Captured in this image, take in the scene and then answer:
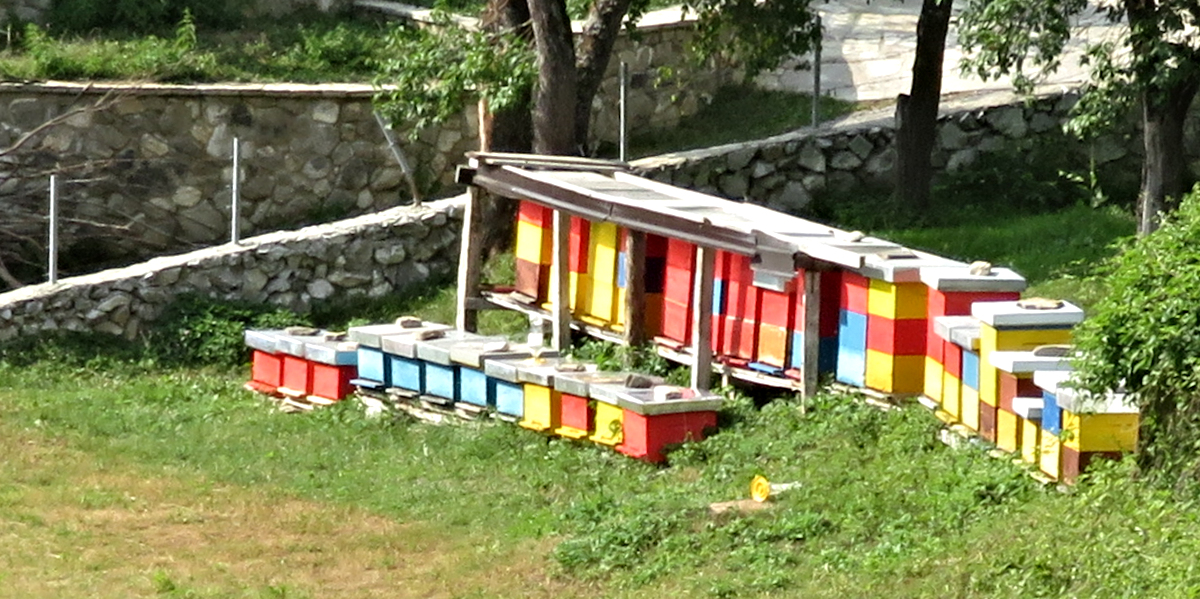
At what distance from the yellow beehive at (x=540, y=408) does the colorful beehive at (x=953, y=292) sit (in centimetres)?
253

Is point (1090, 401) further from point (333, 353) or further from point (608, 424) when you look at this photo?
point (333, 353)

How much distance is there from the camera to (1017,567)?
30.2 ft

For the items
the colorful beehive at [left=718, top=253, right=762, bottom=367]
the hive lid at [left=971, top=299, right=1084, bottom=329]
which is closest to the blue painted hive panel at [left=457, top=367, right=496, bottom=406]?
the colorful beehive at [left=718, top=253, right=762, bottom=367]

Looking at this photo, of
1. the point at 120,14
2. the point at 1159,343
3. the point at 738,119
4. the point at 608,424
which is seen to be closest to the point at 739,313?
the point at 608,424

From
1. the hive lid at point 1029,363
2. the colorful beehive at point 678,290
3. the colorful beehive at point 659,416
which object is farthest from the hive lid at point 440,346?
the hive lid at point 1029,363

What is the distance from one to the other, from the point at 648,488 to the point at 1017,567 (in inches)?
136

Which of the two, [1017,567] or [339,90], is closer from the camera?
[1017,567]

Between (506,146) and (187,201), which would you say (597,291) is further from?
(187,201)

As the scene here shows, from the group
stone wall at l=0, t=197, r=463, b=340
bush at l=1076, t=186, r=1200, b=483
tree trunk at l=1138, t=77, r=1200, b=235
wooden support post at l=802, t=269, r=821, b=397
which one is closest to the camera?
bush at l=1076, t=186, r=1200, b=483

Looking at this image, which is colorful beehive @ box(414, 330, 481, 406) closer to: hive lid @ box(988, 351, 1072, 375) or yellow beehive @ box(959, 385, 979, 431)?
yellow beehive @ box(959, 385, 979, 431)

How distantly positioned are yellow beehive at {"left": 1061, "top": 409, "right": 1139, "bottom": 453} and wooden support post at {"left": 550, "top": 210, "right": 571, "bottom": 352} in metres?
5.76

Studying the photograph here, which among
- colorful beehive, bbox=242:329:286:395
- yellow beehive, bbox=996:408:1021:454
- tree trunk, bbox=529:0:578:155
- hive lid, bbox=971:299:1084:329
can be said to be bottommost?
colorful beehive, bbox=242:329:286:395

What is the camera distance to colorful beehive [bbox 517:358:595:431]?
44.4 ft

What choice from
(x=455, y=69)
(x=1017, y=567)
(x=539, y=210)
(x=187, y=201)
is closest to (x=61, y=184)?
(x=187, y=201)
